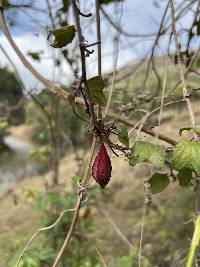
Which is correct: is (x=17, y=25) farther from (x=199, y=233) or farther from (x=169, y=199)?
(x=199, y=233)

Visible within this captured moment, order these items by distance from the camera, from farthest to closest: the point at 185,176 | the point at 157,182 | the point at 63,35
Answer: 1. the point at 157,182
2. the point at 185,176
3. the point at 63,35

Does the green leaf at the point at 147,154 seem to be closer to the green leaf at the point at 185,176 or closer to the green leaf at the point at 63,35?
the green leaf at the point at 185,176

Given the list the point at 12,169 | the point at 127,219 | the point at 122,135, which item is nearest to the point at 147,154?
the point at 122,135

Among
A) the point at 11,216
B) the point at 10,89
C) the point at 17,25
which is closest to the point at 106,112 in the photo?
the point at 17,25

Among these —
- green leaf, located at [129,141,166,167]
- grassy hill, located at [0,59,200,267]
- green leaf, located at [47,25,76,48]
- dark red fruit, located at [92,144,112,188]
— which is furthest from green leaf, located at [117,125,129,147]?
grassy hill, located at [0,59,200,267]

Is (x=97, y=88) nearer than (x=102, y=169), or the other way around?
(x=102, y=169)

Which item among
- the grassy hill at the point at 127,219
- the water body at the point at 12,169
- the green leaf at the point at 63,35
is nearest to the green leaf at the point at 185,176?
the green leaf at the point at 63,35

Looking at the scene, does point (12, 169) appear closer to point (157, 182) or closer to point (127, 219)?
point (127, 219)
